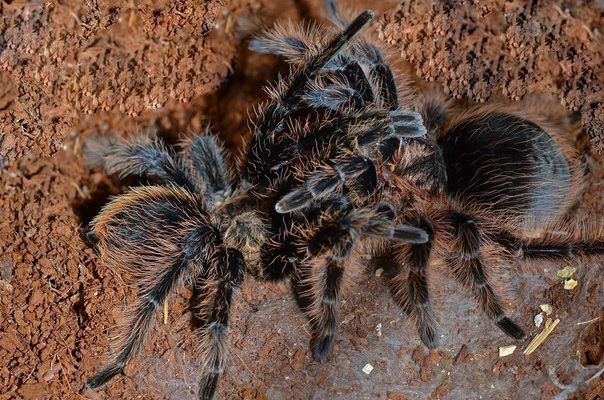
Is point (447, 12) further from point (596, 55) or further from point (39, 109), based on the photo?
point (39, 109)

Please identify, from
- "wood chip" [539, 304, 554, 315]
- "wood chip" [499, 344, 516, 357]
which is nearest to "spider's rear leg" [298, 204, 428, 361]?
"wood chip" [499, 344, 516, 357]

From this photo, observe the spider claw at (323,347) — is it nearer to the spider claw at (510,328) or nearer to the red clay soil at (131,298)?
the red clay soil at (131,298)

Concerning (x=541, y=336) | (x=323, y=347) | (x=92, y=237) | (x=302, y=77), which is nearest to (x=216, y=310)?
(x=323, y=347)

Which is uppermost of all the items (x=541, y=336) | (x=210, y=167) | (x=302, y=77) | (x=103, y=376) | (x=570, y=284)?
(x=302, y=77)

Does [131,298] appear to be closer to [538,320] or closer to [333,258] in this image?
Answer: [333,258]

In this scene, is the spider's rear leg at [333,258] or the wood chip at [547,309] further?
the wood chip at [547,309]

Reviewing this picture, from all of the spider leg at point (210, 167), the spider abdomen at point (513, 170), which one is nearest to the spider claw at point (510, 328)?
the spider abdomen at point (513, 170)

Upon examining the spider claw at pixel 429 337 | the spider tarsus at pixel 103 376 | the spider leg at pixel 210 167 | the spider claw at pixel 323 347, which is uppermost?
the spider leg at pixel 210 167
